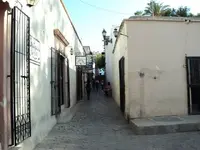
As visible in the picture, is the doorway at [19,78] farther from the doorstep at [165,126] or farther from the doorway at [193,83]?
the doorway at [193,83]

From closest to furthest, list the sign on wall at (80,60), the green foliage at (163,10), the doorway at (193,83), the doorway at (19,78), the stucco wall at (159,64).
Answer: the doorway at (19,78) < the stucco wall at (159,64) < the doorway at (193,83) < the sign on wall at (80,60) < the green foliage at (163,10)

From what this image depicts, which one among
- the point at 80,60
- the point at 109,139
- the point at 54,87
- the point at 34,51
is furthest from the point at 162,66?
the point at 80,60

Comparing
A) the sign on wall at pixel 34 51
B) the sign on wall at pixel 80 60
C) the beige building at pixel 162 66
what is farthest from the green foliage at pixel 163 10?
the sign on wall at pixel 34 51

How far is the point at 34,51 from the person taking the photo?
607 cm

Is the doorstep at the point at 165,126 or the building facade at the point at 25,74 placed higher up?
the building facade at the point at 25,74

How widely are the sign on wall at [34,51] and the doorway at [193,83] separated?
510 cm

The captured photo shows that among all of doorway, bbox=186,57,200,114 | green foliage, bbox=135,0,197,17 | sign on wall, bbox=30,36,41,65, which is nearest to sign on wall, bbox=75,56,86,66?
doorway, bbox=186,57,200,114

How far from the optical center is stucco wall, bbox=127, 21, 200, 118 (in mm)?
8703

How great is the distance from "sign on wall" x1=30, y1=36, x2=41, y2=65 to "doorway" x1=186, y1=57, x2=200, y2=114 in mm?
5096

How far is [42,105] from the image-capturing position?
269 inches

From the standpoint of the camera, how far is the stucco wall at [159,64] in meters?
8.70

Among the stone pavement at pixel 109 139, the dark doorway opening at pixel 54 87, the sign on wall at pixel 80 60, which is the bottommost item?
the stone pavement at pixel 109 139

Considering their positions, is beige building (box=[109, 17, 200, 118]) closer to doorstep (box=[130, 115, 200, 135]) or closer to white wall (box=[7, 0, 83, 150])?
doorstep (box=[130, 115, 200, 135])

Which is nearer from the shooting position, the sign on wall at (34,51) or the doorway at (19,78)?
the doorway at (19,78)
